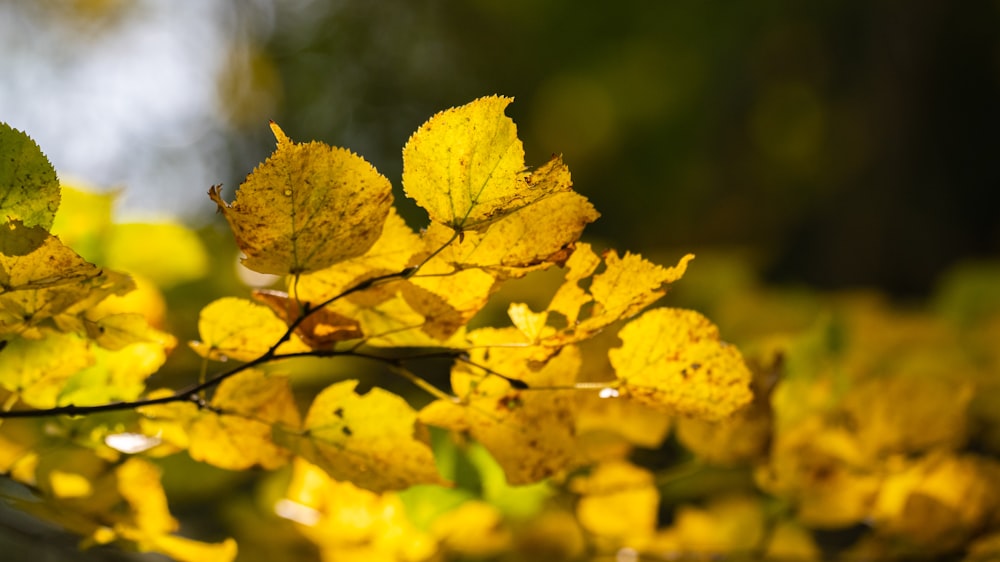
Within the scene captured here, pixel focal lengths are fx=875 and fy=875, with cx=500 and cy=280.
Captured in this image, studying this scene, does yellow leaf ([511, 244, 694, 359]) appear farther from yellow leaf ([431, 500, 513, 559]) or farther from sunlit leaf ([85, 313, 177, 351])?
yellow leaf ([431, 500, 513, 559])

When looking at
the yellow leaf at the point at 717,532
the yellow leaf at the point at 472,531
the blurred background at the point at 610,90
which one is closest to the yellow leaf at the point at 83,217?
the yellow leaf at the point at 472,531

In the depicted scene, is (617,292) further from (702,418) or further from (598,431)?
(598,431)

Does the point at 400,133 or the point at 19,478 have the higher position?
the point at 400,133

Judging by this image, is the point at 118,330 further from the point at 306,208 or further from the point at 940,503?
the point at 940,503

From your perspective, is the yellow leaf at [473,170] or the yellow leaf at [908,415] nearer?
the yellow leaf at [473,170]

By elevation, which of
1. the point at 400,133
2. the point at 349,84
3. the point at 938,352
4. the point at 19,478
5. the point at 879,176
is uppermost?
the point at 349,84

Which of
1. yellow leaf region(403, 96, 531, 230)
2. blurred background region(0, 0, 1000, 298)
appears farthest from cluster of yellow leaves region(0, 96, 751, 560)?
blurred background region(0, 0, 1000, 298)

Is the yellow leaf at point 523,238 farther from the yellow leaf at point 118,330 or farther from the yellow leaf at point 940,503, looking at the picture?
the yellow leaf at point 940,503

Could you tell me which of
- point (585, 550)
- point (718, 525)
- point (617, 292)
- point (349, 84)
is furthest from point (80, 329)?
point (349, 84)
